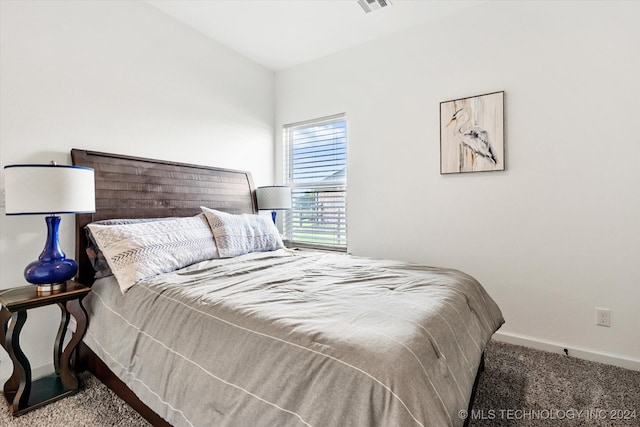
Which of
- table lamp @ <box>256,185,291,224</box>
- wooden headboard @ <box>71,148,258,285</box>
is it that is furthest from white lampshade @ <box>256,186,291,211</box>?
wooden headboard @ <box>71,148,258,285</box>

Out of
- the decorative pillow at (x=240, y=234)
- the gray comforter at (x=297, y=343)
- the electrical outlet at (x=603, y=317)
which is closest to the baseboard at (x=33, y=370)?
the gray comforter at (x=297, y=343)

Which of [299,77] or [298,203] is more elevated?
[299,77]

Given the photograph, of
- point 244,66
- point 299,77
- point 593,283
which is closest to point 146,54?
point 244,66

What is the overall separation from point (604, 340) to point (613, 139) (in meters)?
1.40

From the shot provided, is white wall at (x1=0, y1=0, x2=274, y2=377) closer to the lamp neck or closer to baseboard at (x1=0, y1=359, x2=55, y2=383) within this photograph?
baseboard at (x1=0, y1=359, x2=55, y2=383)

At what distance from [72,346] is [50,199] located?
89cm

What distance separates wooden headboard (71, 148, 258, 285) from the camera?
2.11 m

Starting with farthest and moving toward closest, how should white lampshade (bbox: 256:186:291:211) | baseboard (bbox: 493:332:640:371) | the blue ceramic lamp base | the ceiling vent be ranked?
white lampshade (bbox: 256:186:291:211) < the ceiling vent < baseboard (bbox: 493:332:640:371) < the blue ceramic lamp base

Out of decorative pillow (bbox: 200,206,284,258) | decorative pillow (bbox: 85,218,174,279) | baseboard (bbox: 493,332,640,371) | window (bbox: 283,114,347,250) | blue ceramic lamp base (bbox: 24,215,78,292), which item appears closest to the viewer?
blue ceramic lamp base (bbox: 24,215,78,292)

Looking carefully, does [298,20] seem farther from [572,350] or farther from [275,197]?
[572,350]

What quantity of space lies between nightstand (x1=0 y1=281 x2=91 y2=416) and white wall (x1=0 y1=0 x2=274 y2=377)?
0.21 m

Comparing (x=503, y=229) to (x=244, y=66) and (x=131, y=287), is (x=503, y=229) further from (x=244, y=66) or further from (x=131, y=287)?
(x=244, y=66)

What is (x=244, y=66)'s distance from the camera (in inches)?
135

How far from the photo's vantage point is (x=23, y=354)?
5.42 ft
